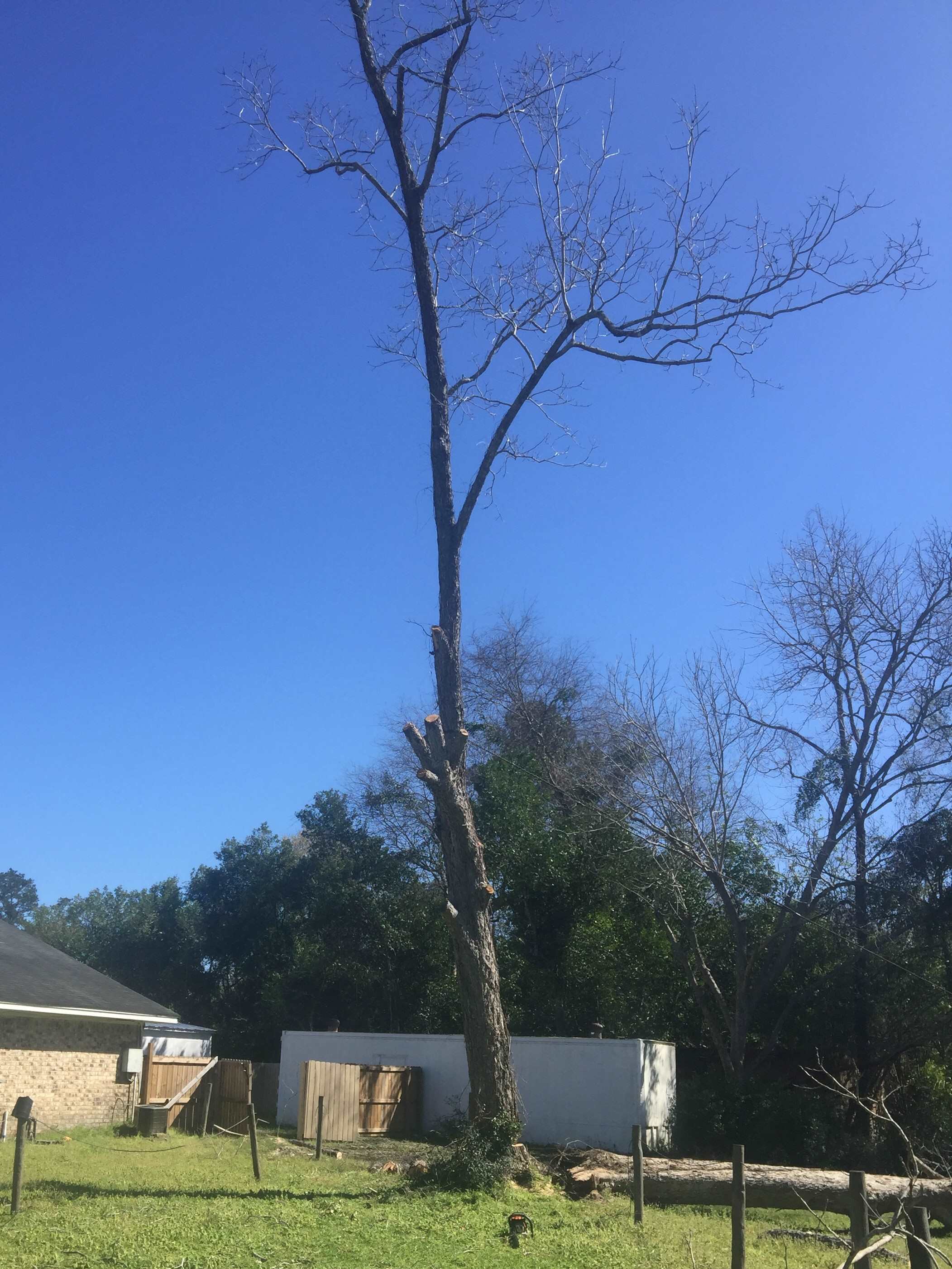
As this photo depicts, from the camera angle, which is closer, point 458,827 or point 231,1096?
point 458,827

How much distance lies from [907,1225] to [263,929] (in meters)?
28.5

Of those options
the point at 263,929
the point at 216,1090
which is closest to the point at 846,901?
the point at 216,1090

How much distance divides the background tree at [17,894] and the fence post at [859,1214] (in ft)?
226

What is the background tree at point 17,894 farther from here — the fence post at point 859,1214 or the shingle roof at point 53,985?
the fence post at point 859,1214

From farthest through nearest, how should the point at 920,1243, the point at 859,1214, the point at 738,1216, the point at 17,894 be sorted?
the point at 17,894, the point at 738,1216, the point at 859,1214, the point at 920,1243

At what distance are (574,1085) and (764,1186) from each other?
25.1ft

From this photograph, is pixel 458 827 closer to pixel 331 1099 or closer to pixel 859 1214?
pixel 859 1214

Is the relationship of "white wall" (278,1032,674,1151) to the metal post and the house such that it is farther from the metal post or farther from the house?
the metal post

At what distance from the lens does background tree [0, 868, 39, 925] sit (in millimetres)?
67125

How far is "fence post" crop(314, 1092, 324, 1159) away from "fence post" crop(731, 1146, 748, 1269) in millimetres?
8025

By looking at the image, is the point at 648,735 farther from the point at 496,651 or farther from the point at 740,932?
the point at 496,651

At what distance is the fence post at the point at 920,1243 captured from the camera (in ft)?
15.7

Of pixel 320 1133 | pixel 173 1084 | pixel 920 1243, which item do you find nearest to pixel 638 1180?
pixel 320 1133

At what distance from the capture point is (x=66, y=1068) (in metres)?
18.1
